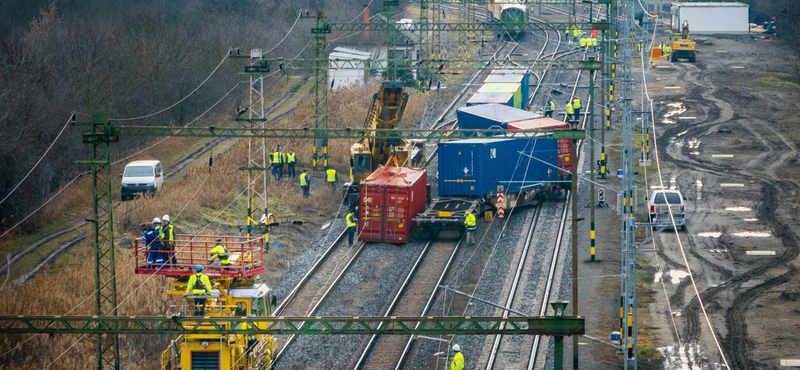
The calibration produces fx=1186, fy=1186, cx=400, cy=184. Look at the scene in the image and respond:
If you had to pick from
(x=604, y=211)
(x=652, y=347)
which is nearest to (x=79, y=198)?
(x=604, y=211)

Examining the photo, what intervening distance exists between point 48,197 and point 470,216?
16098 mm

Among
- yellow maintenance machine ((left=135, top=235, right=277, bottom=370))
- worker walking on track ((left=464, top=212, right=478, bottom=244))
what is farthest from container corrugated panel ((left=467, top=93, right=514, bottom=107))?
yellow maintenance machine ((left=135, top=235, right=277, bottom=370))

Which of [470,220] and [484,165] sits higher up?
[484,165]

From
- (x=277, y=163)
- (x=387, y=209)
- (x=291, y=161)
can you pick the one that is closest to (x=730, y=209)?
(x=387, y=209)

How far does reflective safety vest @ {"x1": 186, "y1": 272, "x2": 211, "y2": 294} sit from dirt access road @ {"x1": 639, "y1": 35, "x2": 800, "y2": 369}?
1264cm

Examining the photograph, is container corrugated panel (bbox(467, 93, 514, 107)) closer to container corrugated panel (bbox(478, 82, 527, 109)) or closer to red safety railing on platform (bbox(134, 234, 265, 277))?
container corrugated panel (bbox(478, 82, 527, 109))

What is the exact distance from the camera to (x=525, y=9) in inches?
3253

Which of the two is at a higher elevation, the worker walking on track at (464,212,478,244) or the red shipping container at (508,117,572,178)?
the red shipping container at (508,117,572,178)

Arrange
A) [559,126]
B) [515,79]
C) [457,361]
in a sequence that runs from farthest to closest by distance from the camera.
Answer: [515,79] → [559,126] → [457,361]

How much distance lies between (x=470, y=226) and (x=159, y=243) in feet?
48.6

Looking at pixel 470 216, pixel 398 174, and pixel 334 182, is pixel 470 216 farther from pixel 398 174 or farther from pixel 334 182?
pixel 334 182

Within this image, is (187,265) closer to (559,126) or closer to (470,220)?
(470,220)

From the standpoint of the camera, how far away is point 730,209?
49.0 metres

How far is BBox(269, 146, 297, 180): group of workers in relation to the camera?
49.9 metres
